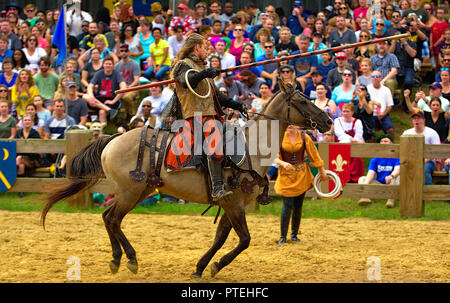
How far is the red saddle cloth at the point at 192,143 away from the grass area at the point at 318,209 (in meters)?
4.30

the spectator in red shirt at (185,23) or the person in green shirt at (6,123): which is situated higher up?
the spectator in red shirt at (185,23)

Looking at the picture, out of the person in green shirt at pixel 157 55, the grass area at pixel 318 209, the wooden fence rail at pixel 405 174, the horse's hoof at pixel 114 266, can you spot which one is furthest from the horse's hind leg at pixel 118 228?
the person in green shirt at pixel 157 55

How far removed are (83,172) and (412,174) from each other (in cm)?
574

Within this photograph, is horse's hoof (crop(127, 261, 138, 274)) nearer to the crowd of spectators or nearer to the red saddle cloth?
the red saddle cloth

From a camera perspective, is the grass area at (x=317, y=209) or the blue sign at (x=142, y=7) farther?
the blue sign at (x=142, y=7)

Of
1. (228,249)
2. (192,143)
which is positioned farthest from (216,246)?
(228,249)

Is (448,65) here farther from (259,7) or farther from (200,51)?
(200,51)

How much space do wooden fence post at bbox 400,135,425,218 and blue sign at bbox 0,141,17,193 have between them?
6.71 meters

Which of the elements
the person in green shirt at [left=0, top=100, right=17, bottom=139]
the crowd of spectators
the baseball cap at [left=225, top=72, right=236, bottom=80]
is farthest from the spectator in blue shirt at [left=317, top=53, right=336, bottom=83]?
the person in green shirt at [left=0, top=100, right=17, bottom=139]

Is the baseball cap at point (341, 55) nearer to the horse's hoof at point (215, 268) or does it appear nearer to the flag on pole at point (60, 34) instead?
the flag on pole at point (60, 34)

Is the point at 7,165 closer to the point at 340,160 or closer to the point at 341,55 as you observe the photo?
the point at 340,160

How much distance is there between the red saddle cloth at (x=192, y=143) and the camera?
7328 millimetres

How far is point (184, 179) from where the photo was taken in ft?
24.6
